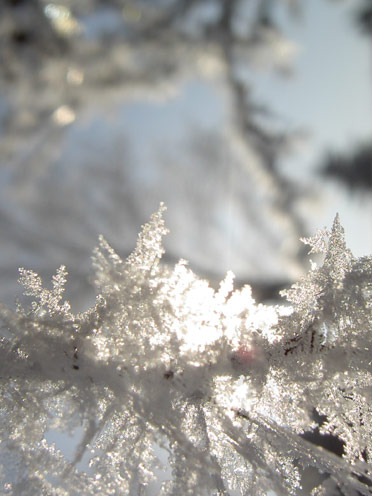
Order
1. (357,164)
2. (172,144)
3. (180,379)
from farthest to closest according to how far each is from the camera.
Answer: (172,144), (357,164), (180,379)

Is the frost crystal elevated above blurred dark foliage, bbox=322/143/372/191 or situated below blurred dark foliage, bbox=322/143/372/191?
below

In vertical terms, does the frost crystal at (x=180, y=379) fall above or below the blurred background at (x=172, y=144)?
below

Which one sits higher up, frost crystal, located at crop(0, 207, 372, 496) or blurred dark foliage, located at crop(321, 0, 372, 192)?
blurred dark foliage, located at crop(321, 0, 372, 192)

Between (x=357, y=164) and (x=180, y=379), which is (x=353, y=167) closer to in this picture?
(x=357, y=164)

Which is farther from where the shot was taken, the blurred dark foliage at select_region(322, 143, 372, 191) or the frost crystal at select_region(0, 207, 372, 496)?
the blurred dark foliage at select_region(322, 143, 372, 191)

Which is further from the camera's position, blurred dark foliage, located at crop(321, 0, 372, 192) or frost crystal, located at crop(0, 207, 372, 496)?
blurred dark foliage, located at crop(321, 0, 372, 192)

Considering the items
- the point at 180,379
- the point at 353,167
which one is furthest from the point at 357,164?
the point at 180,379

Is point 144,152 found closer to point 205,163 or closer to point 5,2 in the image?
point 205,163

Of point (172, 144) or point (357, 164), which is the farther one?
point (172, 144)
